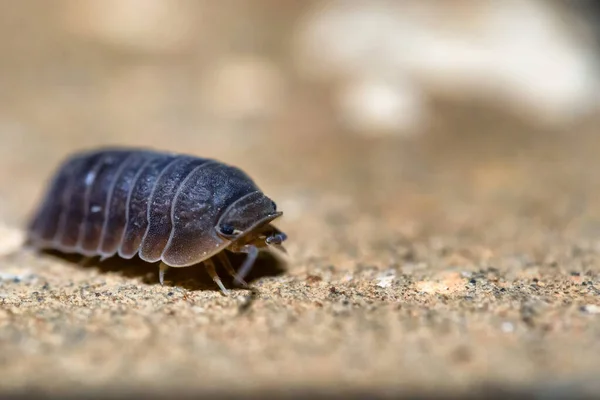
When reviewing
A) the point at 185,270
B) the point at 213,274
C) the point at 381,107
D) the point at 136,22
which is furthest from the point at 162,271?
the point at 136,22

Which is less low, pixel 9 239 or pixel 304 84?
pixel 304 84

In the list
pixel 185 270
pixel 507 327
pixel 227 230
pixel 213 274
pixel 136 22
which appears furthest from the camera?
pixel 136 22

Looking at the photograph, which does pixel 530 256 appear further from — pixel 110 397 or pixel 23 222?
pixel 23 222

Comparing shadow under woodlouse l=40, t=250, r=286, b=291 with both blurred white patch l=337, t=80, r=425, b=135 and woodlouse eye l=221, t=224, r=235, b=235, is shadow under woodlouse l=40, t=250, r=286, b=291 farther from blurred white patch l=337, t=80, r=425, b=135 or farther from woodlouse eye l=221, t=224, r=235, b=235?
blurred white patch l=337, t=80, r=425, b=135

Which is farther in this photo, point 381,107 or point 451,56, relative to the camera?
point 451,56

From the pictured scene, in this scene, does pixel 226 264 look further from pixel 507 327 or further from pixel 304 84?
pixel 304 84

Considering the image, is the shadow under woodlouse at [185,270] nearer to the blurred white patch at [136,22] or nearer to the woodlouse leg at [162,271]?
the woodlouse leg at [162,271]
